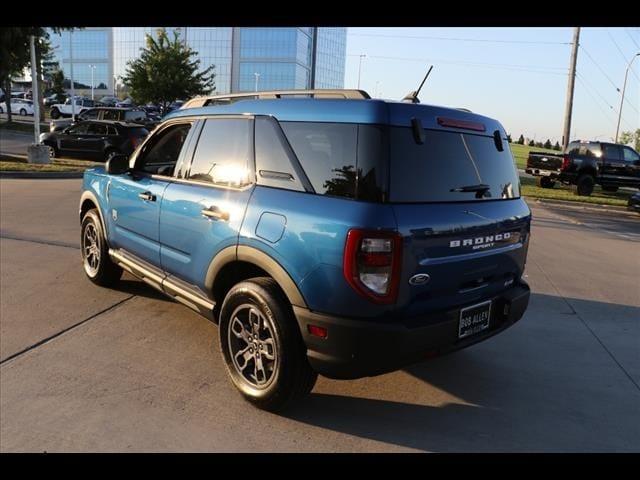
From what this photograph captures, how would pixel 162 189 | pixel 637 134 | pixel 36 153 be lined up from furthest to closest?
pixel 637 134 → pixel 36 153 → pixel 162 189

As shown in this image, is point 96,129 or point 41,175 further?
point 96,129

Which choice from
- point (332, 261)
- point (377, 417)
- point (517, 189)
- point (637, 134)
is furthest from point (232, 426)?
point (637, 134)

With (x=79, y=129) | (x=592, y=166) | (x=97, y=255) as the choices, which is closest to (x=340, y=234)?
(x=97, y=255)

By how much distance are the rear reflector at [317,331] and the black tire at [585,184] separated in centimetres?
1925

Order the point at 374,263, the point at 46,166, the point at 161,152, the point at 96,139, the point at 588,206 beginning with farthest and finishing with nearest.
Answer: the point at 96,139, the point at 588,206, the point at 46,166, the point at 161,152, the point at 374,263

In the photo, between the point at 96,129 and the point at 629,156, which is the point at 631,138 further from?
the point at 96,129

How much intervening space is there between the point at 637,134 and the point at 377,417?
6586cm

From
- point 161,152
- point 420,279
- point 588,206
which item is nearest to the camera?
point 420,279

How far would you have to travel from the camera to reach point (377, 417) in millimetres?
3285

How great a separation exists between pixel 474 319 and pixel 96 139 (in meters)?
17.6

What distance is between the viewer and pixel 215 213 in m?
3.54

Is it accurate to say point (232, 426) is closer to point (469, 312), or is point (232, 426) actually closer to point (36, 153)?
point (469, 312)

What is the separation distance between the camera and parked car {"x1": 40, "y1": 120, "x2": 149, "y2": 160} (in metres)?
17.5

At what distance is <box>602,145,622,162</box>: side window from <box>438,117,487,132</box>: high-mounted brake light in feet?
63.0
